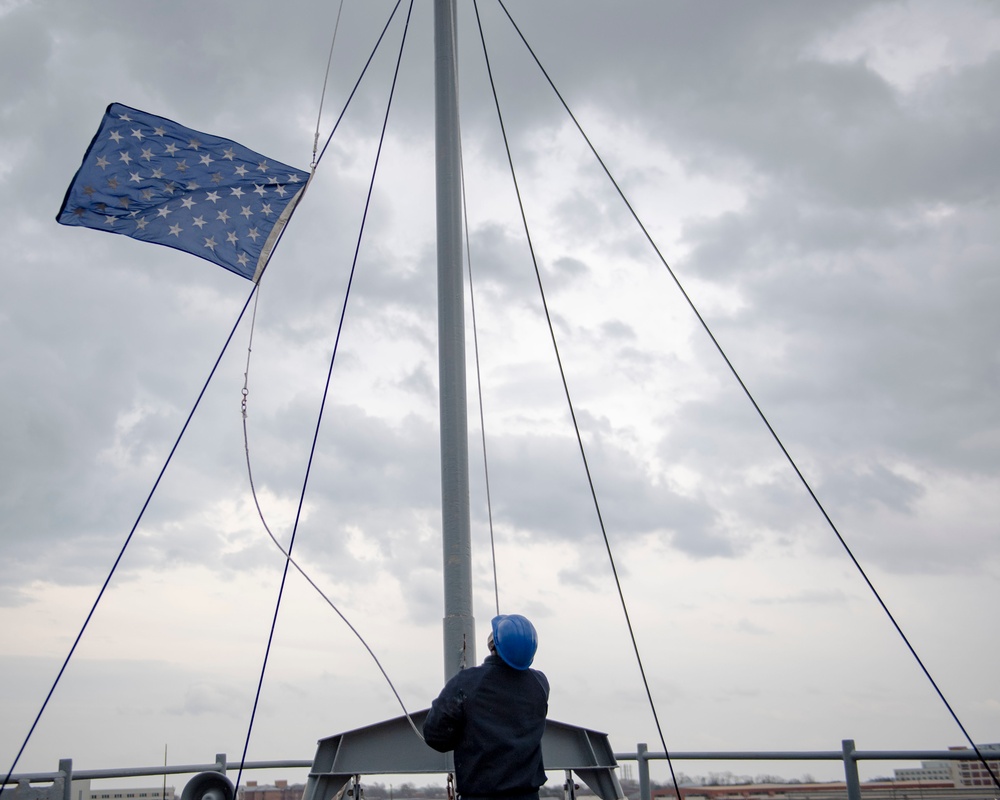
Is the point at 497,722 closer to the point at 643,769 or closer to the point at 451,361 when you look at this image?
the point at 451,361

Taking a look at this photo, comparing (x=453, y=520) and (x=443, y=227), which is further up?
(x=443, y=227)

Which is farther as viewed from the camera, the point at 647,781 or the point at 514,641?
the point at 647,781

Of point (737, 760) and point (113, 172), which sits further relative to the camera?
point (113, 172)

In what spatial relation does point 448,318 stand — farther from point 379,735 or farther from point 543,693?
point 543,693

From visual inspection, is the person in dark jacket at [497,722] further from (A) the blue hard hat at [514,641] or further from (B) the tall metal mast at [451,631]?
(B) the tall metal mast at [451,631]

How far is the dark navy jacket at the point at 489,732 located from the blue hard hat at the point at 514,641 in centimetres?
7

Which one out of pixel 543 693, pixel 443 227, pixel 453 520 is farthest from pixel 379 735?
pixel 443 227

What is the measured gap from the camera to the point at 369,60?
1181 centimetres

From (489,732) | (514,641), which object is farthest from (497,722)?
(514,641)

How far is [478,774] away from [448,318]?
431cm

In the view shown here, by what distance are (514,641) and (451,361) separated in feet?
11.5

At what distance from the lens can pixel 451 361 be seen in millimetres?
7984

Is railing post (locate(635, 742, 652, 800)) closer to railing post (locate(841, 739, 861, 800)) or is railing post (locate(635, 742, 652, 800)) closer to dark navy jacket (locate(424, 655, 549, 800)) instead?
railing post (locate(841, 739, 861, 800))

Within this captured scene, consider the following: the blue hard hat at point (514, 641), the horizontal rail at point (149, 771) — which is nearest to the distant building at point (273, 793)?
the horizontal rail at point (149, 771)
